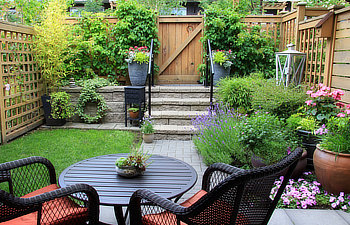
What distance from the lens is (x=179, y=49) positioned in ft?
26.2

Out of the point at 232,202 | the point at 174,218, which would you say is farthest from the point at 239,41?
the point at 232,202

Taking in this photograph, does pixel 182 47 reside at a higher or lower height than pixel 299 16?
lower

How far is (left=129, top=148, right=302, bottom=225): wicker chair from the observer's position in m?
1.65

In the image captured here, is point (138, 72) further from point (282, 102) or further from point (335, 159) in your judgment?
point (335, 159)

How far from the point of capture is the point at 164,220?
79.5 inches

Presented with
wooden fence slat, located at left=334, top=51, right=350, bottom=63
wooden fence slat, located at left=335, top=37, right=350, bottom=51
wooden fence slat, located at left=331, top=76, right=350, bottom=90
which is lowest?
wooden fence slat, located at left=331, top=76, right=350, bottom=90

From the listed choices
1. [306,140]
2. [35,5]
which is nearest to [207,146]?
[306,140]

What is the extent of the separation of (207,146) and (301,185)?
50.1 inches

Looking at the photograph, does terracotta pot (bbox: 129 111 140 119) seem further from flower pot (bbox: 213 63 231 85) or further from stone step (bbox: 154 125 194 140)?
flower pot (bbox: 213 63 231 85)

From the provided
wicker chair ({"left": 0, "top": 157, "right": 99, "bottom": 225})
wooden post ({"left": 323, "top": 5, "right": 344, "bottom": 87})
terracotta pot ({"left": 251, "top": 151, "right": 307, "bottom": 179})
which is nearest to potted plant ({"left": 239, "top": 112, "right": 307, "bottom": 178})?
terracotta pot ({"left": 251, "top": 151, "right": 307, "bottom": 179})

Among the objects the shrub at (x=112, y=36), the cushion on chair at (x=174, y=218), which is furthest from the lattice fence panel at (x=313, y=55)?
the cushion on chair at (x=174, y=218)

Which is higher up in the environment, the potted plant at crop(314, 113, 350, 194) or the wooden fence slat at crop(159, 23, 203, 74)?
the wooden fence slat at crop(159, 23, 203, 74)

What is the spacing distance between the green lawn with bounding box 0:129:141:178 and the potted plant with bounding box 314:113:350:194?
264 centimetres

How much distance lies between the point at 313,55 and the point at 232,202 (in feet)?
15.9
